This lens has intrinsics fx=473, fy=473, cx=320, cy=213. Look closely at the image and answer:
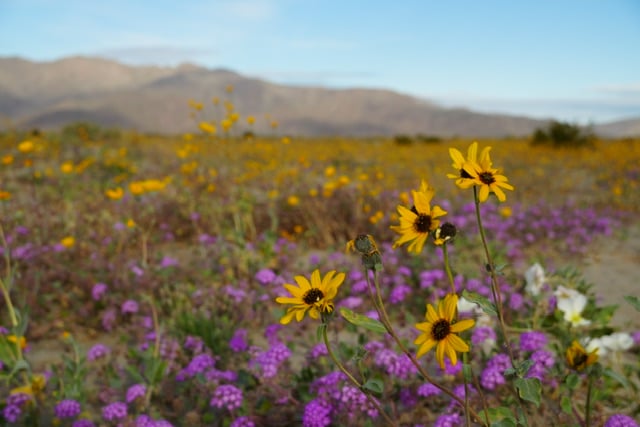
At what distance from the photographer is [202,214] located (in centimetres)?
528

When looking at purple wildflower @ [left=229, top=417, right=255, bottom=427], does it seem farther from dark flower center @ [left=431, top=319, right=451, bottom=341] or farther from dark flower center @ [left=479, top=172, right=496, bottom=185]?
dark flower center @ [left=479, top=172, right=496, bottom=185]

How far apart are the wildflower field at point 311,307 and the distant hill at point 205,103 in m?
48.1

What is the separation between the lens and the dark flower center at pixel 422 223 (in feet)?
4.01

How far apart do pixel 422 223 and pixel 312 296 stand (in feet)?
1.13

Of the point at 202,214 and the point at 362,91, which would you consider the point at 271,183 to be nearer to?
the point at 202,214

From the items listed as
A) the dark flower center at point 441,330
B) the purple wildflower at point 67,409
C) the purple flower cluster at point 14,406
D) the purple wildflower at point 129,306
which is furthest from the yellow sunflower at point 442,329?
the purple wildflower at point 129,306

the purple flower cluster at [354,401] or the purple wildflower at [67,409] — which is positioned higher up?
the purple flower cluster at [354,401]

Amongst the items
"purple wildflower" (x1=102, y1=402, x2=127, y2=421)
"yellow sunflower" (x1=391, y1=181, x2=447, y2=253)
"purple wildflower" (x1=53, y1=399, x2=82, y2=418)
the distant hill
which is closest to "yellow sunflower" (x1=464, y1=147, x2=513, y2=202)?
"yellow sunflower" (x1=391, y1=181, x2=447, y2=253)

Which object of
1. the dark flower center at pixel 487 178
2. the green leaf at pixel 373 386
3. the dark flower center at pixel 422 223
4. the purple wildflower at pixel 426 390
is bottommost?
the purple wildflower at pixel 426 390

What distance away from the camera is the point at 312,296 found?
4.06ft

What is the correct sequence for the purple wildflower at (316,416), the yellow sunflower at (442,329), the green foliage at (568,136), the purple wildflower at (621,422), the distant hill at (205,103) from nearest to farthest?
the yellow sunflower at (442,329)
the purple wildflower at (621,422)
the purple wildflower at (316,416)
the green foliage at (568,136)
the distant hill at (205,103)

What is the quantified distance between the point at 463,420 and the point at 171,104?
64.2 meters

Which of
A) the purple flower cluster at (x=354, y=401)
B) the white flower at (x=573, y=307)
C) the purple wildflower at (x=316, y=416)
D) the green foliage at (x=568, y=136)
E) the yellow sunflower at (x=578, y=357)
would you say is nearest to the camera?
the yellow sunflower at (x=578, y=357)

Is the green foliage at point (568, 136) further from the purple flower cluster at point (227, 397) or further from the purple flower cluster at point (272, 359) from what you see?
the purple flower cluster at point (227, 397)
